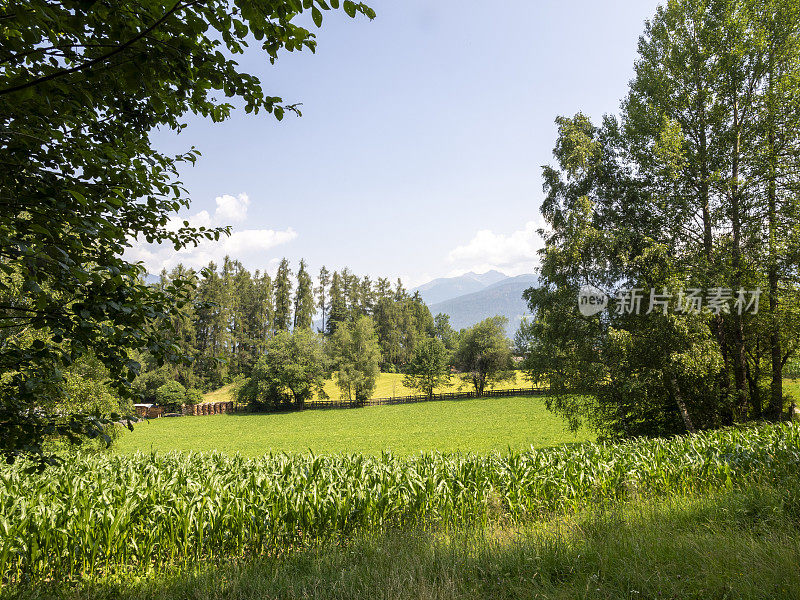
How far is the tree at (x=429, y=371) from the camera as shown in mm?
59531

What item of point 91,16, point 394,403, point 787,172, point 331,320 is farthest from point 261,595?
point 331,320

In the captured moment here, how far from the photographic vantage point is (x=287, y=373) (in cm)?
5444

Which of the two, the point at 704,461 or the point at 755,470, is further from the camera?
the point at 704,461

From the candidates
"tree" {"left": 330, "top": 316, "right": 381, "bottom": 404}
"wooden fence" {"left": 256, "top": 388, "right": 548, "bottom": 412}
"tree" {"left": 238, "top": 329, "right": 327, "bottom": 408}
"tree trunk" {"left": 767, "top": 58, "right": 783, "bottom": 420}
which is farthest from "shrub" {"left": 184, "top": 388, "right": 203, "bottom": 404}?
"tree trunk" {"left": 767, "top": 58, "right": 783, "bottom": 420}

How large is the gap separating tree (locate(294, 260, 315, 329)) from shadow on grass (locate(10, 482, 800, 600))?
71942 millimetres

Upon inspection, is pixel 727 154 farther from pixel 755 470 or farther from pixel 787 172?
pixel 755 470

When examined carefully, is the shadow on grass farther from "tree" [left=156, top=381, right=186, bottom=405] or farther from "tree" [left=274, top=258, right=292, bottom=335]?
"tree" [left=274, top=258, right=292, bottom=335]

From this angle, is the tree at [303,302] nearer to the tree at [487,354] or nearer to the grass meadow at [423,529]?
the tree at [487,354]

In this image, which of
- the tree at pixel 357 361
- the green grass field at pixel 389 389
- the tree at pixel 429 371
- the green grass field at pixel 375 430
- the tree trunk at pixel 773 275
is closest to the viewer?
the tree trunk at pixel 773 275

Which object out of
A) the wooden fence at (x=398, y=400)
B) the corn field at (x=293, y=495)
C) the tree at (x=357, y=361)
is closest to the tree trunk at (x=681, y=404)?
the corn field at (x=293, y=495)

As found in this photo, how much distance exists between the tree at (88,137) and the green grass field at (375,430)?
22.5 meters

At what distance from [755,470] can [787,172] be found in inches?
477

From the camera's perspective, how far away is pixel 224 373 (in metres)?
64.1

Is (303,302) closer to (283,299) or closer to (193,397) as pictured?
(283,299)
